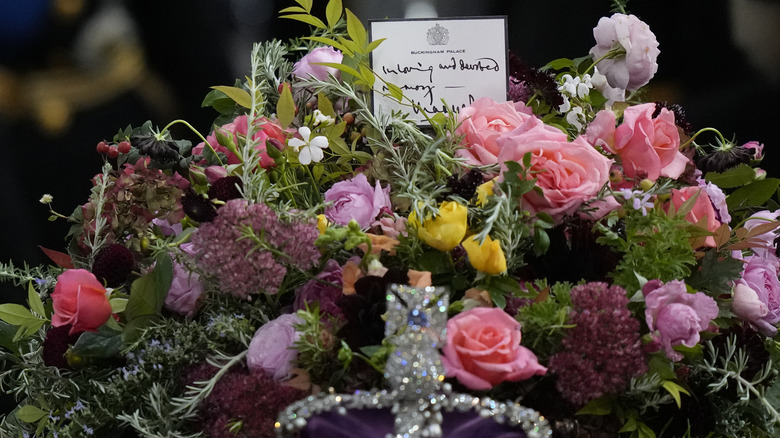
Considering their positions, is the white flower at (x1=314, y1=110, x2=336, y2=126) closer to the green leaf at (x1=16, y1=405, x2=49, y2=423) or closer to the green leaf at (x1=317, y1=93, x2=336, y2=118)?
the green leaf at (x1=317, y1=93, x2=336, y2=118)

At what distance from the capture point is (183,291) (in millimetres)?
753

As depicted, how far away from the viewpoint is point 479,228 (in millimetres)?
718

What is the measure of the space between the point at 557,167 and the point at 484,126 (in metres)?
0.13

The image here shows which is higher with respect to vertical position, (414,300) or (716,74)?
(414,300)

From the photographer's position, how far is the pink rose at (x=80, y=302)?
74 centimetres

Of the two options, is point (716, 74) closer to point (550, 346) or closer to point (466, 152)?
point (466, 152)

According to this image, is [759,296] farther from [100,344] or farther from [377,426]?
[100,344]

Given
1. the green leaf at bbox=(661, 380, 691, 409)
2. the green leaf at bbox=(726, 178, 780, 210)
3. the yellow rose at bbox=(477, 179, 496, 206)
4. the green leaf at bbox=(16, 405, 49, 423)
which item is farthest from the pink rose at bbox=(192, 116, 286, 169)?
the green leaf at bbox=(726, 178, 780, 210)

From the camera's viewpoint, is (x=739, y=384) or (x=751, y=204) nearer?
(x=739, y=384)

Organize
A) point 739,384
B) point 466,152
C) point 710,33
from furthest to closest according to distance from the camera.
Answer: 1. point 710,33
2. point 466,152
3. point 739,384

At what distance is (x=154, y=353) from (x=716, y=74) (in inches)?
62.2

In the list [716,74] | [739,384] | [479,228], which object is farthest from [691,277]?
[716,74]

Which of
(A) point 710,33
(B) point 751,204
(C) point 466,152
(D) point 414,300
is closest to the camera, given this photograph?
(D) point 414,300

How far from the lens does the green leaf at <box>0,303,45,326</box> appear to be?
81 cm
